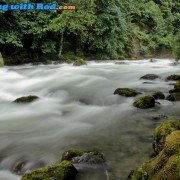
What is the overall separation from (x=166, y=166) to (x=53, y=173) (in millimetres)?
1565

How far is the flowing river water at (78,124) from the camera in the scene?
4.96 m

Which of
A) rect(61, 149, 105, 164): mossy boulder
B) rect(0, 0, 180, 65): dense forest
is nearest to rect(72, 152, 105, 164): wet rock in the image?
rect(61, 149, 105, 164): mossy boulder

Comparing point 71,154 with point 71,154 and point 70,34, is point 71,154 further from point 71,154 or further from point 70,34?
point 70,34

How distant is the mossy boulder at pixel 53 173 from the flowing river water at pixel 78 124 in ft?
1.05

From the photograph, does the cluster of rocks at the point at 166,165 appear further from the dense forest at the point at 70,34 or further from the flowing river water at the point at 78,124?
the dense forest at the point at 70,34

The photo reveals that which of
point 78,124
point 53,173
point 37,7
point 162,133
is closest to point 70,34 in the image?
point 37,7

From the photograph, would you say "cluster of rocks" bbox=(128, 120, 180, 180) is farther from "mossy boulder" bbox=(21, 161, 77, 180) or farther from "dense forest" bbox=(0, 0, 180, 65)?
"dense forest" bbox=(0, 0, 180, 65)

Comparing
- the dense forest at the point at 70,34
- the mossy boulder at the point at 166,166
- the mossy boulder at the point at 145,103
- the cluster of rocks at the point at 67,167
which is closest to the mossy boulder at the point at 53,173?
the cluster of rocks at the point at 67,167

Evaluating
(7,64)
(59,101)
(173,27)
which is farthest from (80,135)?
(173,27)

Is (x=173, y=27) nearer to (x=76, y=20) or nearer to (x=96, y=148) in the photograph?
(x=76, y=20)

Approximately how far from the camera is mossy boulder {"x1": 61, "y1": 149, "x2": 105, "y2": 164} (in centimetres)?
464

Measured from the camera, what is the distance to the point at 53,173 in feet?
12.8

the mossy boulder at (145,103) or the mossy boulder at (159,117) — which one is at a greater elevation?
the mossy boulder at (145,103)

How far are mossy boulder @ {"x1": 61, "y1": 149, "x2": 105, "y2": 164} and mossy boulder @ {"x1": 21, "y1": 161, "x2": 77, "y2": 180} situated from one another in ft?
1.65
